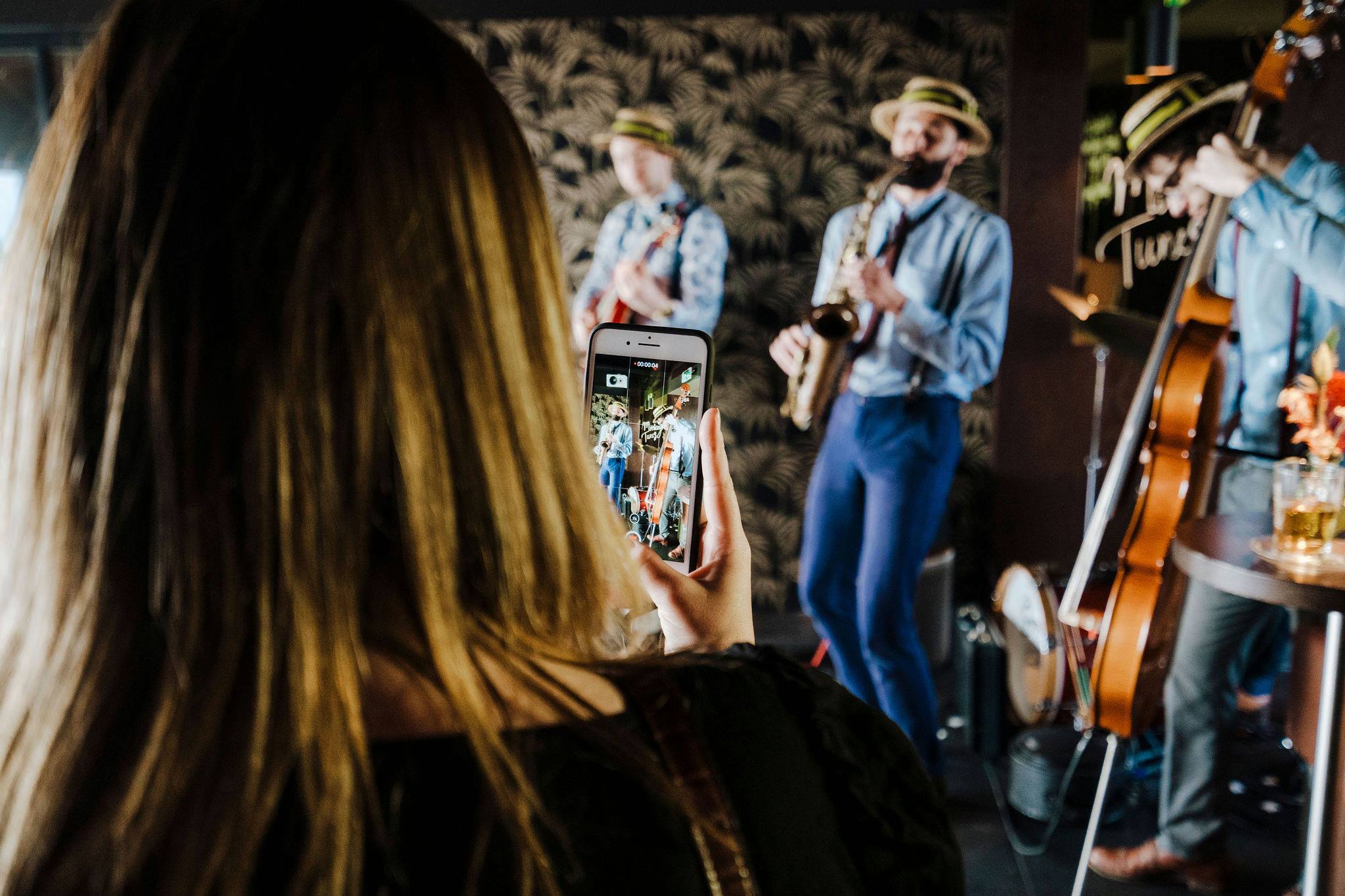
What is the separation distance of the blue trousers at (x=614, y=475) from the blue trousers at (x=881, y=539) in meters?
1.78

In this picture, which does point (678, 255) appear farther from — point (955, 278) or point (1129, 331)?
point (1129, 331)

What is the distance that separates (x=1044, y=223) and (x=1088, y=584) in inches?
71.4

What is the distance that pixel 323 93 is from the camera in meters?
0.44

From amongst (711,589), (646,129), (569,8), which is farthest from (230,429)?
(569,8)

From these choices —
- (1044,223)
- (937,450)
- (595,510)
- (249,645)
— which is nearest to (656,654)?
(595,510)

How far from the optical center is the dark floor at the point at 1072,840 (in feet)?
7.13

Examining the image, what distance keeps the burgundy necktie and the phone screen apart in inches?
77.3

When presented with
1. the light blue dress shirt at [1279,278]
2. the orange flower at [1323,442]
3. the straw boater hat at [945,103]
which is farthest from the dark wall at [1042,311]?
the orange flower at [1323,442]

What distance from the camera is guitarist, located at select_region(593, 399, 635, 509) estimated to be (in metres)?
1.00

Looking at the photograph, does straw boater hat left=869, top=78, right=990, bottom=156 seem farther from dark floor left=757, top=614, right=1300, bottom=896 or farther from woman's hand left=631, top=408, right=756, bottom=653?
woman's hand left=631, top=408, right=756, bottom=653

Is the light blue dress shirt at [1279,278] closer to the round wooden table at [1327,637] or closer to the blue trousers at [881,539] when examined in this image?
the round wooden table at [1327,637]

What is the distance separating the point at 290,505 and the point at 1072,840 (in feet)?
8.14

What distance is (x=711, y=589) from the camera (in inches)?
31.3

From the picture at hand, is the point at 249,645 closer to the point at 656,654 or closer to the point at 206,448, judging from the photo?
the point at 206,448
